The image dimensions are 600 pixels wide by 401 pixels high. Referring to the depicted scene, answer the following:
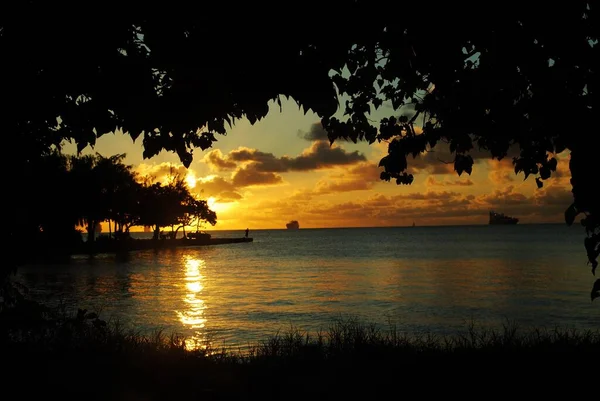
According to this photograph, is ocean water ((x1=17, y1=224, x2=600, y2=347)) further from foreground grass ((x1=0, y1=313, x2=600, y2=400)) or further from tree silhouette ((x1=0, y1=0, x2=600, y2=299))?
A: tree silhouette ((x1=0, y1=0, x2=600, y2=299))

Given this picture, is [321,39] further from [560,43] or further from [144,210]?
[144,210]

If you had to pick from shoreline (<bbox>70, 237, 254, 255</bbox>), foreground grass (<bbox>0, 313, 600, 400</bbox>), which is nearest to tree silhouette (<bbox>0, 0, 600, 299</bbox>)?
foreground grass (<bbox>0, 313, 600, 400</bbox>)

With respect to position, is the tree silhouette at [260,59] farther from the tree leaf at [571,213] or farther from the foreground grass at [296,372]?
the foreground grass at [296,372]

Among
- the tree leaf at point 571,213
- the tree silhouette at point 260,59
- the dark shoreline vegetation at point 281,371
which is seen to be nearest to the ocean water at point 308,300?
the dark shoreline vegetation at point 281,371

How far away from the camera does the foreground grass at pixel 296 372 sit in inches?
273

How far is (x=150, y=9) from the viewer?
4.00 metres

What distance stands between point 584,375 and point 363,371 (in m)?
2.98

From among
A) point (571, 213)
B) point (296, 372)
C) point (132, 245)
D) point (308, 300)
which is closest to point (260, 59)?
point (571, 213)

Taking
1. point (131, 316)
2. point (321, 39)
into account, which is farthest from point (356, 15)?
point (131, 316)

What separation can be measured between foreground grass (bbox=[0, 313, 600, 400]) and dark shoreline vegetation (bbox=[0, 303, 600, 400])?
0.01 meters

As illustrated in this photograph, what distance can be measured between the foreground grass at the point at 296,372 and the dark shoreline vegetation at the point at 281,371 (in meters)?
0.01

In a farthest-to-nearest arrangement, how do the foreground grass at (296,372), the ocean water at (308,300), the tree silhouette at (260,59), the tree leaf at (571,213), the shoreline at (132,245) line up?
the shoreline at (132,245) → the ocean water at (308,300) → the foreground grass at (296,372) → the tree leaf at (571,213) → the tree silhouette at (260,59)

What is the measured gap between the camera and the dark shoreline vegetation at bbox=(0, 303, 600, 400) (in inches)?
275

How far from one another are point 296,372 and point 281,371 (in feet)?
0.77
